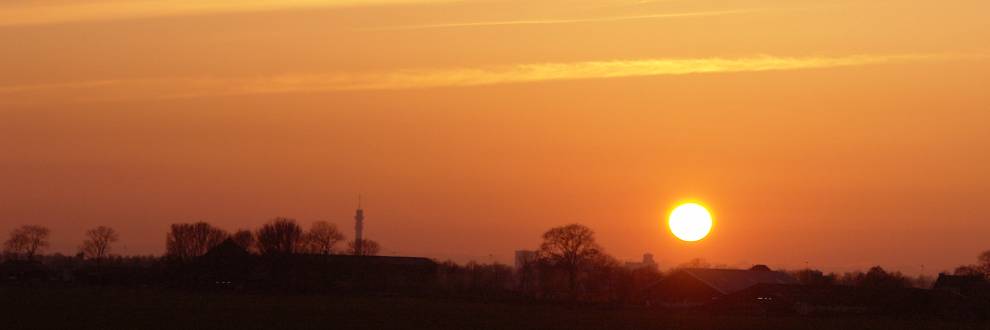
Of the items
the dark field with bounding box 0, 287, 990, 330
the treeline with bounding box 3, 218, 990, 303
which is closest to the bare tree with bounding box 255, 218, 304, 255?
the treeline with bounding box 3, 218, 990, 303

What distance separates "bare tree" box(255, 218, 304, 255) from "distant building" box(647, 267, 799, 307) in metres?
45.5

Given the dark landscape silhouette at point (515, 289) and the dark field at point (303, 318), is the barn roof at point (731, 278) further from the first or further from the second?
the dark field at point (303, 318)

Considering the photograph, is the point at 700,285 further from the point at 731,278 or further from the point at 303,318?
the point at 303,318

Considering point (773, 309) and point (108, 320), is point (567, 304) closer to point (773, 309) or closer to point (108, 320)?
point (773, 309)

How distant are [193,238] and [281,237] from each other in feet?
95.6

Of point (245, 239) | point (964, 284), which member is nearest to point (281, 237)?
point (245, 239)

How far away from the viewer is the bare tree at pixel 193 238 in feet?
597

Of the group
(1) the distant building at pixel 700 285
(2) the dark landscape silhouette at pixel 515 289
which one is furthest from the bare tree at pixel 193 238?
(1) the distant building at pixel 700 285

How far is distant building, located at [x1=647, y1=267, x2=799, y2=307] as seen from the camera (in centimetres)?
12594

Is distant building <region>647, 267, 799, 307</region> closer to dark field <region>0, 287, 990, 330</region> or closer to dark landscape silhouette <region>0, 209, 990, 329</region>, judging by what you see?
dark landscape silhouette <region>0, 209, 990, 329</region>

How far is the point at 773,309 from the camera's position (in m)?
104

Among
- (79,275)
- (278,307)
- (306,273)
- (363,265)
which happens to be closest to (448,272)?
(363,265)

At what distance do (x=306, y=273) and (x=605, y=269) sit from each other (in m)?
31.5

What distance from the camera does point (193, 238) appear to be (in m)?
187
